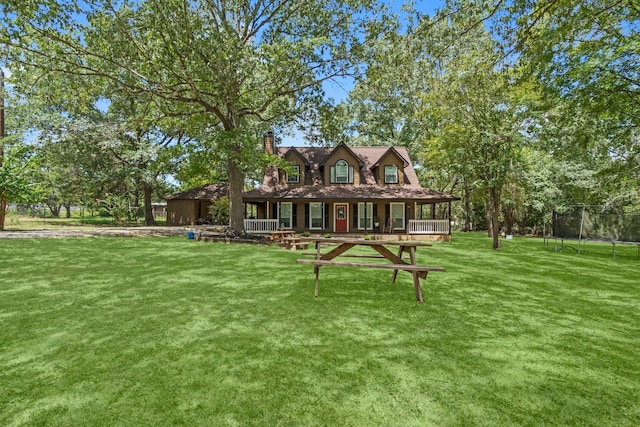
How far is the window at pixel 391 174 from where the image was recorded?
24047 mm

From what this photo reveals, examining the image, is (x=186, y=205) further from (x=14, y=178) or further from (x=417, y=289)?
(x=417, y=289)

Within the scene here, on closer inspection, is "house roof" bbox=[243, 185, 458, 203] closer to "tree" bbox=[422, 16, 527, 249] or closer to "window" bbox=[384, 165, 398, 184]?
"window" bbox=[384, 165, 398, 184]

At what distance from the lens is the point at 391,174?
79.0ft

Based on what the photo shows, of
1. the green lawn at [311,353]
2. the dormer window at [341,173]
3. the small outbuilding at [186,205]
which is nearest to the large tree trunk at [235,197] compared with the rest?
the dormer window at [341,173]

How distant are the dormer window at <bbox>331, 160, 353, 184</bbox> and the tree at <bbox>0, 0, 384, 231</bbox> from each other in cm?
628

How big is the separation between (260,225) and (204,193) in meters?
15.2

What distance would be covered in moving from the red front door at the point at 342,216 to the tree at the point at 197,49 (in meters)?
7.68

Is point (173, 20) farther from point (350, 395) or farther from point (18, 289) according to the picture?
point (350, 395)

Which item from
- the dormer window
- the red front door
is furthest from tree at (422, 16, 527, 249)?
the red front door

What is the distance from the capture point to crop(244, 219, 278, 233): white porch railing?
875 inches

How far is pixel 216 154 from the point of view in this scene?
673 inches

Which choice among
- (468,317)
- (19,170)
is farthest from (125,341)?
(19,170)

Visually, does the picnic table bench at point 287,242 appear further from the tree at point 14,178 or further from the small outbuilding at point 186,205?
the small outbuilding at point 186,205

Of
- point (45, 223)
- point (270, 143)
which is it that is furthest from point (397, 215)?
point (45, 223)
